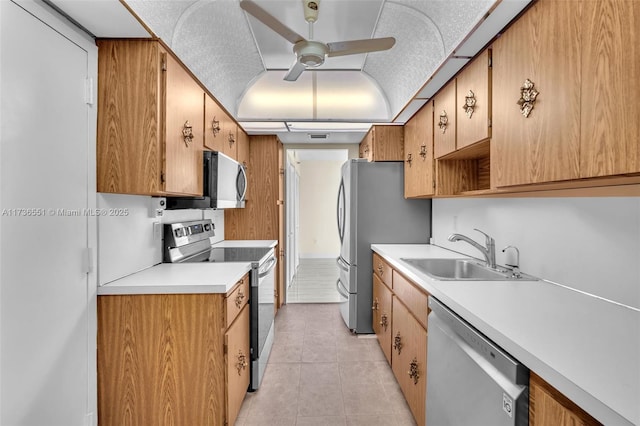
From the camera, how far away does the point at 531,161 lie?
50.0 inches

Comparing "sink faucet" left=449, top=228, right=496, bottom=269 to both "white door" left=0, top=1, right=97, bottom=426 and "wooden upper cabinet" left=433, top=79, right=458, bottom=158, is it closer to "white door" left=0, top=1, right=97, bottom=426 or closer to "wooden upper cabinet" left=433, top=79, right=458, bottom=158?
"wooden upper cabinet" left=433, top=79, right=458, bottom=158

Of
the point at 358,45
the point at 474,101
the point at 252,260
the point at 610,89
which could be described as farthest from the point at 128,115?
the point at 610,89

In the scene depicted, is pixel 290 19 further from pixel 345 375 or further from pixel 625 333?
pixel 345 375

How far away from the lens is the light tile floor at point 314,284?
14.6 feet

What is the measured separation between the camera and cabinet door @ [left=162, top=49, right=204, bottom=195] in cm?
168

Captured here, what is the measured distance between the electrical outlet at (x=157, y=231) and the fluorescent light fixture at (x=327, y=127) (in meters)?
1.84

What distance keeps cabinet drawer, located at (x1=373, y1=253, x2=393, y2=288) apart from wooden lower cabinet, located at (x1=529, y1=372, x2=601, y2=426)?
62.4 inches

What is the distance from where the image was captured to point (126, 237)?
1797mm

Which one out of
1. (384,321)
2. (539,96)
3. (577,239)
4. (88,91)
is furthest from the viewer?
(384,321)

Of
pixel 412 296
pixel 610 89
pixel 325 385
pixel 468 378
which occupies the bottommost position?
pixel 325 385

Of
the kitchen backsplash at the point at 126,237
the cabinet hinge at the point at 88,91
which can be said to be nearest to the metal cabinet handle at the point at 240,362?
the kitchen backsplash at the point at 126,237

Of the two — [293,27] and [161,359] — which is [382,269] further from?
[293,27]

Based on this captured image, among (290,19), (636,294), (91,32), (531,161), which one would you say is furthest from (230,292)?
(290,19)

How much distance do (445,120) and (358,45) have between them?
0.78 m
